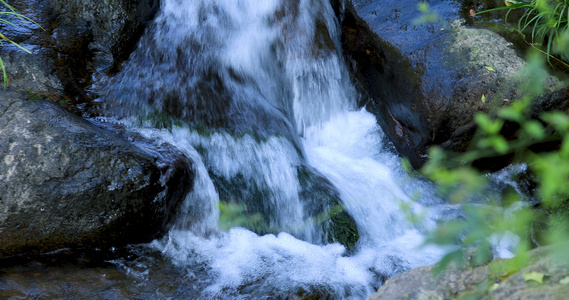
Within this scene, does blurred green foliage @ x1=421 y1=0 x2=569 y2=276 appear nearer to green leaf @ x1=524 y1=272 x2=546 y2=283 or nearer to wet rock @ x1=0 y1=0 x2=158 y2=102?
green leaf @ x1=524 y1=272 x2=546 y2=283

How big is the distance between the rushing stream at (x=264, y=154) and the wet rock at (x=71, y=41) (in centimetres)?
17

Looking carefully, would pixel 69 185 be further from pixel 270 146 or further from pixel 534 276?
pixel 534 276

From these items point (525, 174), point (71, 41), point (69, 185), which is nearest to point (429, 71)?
point (525, 174)

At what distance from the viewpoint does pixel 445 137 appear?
4.08m

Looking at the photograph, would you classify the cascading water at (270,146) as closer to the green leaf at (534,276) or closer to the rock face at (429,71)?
the rock face at (429,71)

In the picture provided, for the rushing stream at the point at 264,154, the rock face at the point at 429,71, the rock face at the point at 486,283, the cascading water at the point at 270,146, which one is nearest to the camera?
the rock face at the point at 486,283

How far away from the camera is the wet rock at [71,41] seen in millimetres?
3531

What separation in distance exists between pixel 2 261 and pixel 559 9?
4920 millimetres

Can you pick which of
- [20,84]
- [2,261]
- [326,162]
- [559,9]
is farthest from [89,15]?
[559,9]

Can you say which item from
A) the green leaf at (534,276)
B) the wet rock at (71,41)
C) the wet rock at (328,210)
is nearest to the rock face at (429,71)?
the wet rock at (328,210)

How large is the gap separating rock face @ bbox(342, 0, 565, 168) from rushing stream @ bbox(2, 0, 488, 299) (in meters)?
0.27

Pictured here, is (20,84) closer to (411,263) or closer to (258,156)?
Result: (258,156)

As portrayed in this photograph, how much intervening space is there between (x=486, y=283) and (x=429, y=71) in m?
2.92

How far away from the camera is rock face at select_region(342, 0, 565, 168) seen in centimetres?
392
